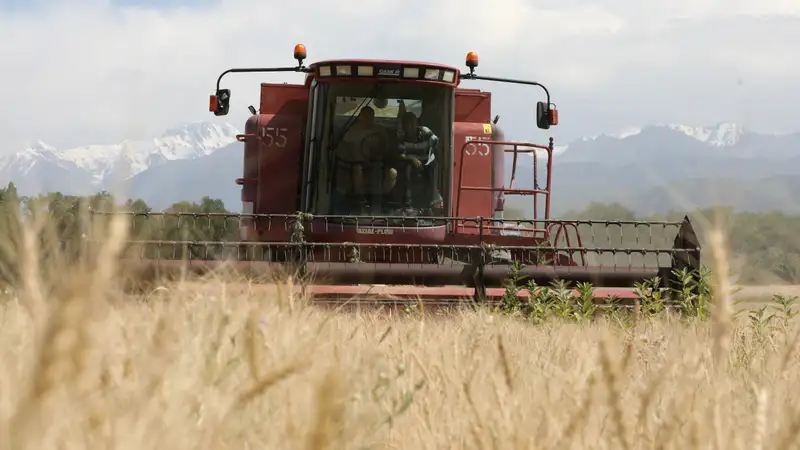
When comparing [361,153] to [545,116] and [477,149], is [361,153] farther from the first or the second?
[545,116]

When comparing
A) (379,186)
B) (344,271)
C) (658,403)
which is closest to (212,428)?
(658,403)

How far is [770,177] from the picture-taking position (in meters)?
1.12

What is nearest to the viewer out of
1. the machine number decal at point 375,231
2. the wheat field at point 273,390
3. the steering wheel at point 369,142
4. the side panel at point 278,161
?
the wheat field at point 273,390

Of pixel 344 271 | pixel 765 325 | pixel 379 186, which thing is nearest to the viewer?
Result: pixel 765 325

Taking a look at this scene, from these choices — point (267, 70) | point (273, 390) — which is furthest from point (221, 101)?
point (273, 390)

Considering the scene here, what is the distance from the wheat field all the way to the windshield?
5220 mm

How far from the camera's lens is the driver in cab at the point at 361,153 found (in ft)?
24.6

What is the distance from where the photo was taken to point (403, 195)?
7504 mm

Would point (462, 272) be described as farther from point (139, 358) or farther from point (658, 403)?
point (139, 358)

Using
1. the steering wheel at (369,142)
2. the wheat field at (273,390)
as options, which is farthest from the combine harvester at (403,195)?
the wheat field at (273,390)

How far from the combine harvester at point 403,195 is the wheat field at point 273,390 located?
391cm

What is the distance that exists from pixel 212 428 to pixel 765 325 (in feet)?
13.6

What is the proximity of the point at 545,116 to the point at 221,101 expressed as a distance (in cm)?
290

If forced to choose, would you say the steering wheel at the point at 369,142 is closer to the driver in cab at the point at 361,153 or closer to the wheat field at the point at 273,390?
the driver in cab at the point at 361,153
